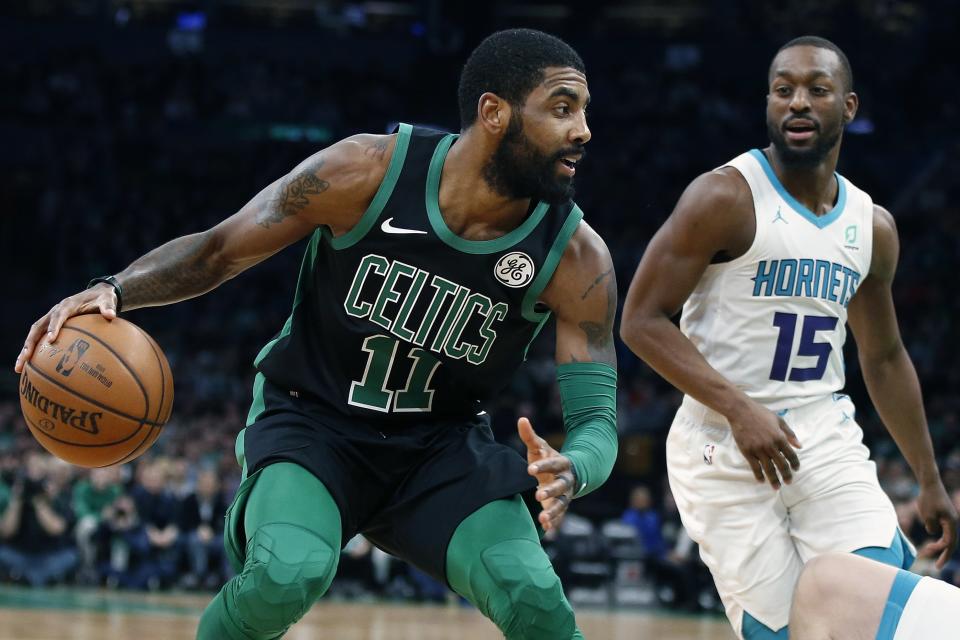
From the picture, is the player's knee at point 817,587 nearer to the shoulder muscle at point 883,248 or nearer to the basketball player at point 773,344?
the basketball player at point 773,344

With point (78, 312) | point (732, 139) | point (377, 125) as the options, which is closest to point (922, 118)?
point (732, 139)

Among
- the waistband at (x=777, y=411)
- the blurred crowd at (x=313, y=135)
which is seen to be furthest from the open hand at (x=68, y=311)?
the blurred crowd at (x=313, y=135)

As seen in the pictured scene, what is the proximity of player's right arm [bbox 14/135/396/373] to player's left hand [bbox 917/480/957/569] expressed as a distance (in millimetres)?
2353

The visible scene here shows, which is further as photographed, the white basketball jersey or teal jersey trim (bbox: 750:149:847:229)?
teal jersey trim (bbox: 750:149:847:229)

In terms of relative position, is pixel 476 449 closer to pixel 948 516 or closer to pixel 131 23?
pixel 948 516

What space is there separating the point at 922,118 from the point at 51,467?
1521cm

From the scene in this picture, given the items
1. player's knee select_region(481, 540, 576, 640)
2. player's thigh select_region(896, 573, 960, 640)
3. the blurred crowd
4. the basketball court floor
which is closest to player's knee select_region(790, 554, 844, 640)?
player's thigh select_region(896, 573, 960, 640)

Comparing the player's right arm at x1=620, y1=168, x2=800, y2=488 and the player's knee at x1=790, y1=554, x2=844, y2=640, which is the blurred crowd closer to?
the player's right arm at x1=620, y1=168, x2=800, y2=488

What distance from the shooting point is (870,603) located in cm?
254

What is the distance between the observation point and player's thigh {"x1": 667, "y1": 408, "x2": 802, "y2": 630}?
4273mm

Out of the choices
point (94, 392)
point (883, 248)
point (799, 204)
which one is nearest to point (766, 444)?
point (799, 204)

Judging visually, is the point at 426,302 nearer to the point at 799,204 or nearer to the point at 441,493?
the point at 441,493

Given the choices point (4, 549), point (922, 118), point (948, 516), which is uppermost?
point (922, 118)

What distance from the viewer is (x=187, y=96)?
2200cm
